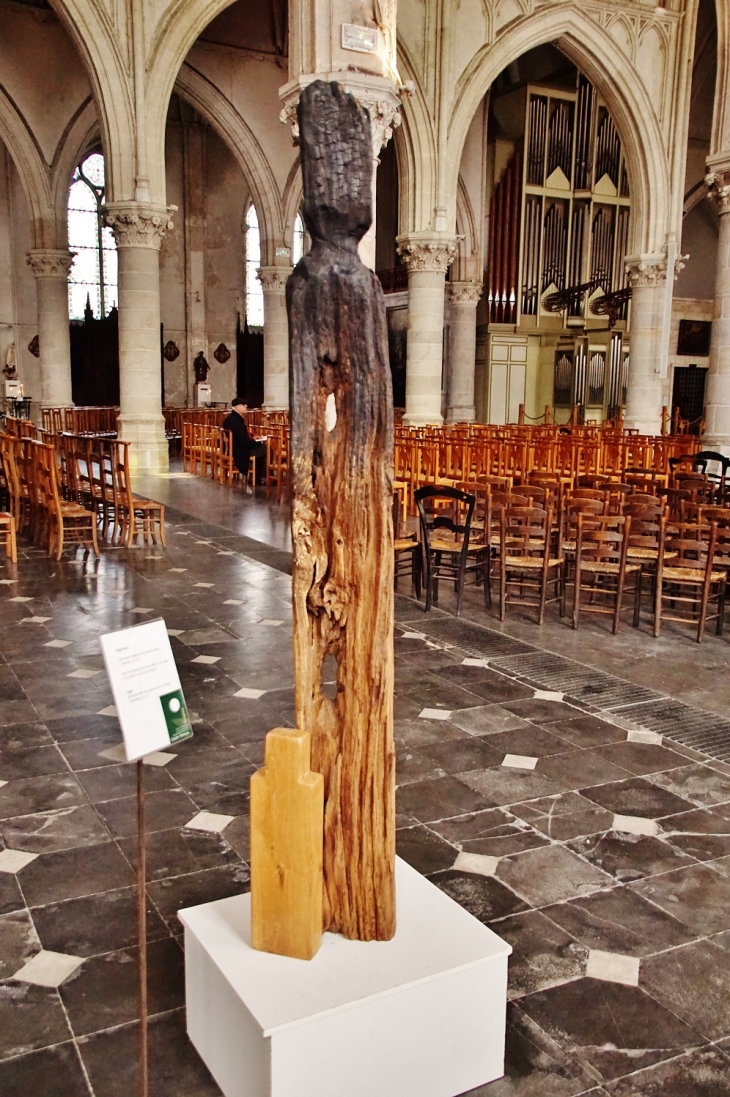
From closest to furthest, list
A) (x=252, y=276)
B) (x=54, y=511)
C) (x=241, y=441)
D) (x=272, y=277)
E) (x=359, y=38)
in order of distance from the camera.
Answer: (x=54, y=511)
(x=359, y=38)
(x=241, y=441)
(x=272, y=277)
(x=252, y=276)

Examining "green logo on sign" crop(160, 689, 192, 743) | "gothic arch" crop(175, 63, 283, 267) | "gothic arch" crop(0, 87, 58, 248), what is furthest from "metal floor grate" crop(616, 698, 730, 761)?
"gothic arch" crop(175, 63, 283, 267)

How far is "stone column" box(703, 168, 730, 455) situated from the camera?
15.1 metres

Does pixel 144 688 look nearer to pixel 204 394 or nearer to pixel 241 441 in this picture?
pixel 241 441

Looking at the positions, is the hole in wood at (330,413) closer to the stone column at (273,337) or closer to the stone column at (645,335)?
the stone column at (645,335)

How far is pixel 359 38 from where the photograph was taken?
10.8 metres

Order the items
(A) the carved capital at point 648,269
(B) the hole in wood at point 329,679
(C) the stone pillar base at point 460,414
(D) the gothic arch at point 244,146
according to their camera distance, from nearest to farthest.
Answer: (B) the hole in wood at point 329,679
(A) the carved capital at point 648,269
(D) the gothic arch at point 244,146
(C) the stone pillar base at point 460,414

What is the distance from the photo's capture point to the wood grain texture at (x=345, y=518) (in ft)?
8.02

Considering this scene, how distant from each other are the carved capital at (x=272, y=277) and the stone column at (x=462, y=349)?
4.53 meters

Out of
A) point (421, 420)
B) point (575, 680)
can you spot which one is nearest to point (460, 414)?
point (421, 420)

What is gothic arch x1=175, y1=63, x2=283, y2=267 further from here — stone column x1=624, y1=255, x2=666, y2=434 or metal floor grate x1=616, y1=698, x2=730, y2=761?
metal floor grate x1=616, y1=698, x2=730, y2=761

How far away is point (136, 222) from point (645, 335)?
34.1 ft

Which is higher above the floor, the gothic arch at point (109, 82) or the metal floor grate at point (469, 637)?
the gothic arch at point (109, 82)

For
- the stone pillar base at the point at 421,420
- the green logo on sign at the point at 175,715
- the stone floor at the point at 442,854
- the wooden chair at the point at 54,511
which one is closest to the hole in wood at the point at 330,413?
the green logo on sign at the point at 175,715

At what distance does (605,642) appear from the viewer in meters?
6.87
